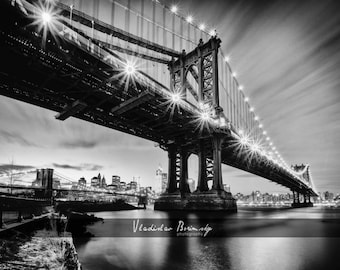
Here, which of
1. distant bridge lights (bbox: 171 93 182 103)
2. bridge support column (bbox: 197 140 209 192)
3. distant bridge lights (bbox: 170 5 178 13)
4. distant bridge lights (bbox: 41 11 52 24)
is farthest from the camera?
distant bridge lights (bbox: 170 5 178 13)

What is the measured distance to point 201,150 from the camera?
4366 centimetres

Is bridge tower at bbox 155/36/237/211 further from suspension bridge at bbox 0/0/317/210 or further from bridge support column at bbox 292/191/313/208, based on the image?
bridge support column at bbox 292/191/313/208

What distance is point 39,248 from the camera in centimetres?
883

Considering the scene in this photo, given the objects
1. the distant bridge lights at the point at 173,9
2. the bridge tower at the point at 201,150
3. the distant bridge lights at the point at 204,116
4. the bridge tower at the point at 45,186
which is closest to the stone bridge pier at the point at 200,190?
the bridge tower at the point at 201,150

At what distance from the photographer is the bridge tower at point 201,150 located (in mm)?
38531

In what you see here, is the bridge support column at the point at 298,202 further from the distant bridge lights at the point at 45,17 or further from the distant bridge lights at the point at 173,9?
the distant bridge lights at the point at 45,17

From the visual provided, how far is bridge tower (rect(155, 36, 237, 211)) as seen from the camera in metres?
38.5

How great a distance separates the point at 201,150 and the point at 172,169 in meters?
6.95

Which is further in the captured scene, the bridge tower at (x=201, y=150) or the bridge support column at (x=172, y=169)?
the bridge support column at (x=172, y=169)

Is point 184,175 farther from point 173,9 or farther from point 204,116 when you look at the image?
point 173,9

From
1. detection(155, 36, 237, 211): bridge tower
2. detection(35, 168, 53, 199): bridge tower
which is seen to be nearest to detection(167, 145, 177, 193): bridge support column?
detection(155, 36, 237, 211): bridge tower

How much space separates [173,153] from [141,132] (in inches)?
292

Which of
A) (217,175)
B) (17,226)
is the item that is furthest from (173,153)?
(17,226)

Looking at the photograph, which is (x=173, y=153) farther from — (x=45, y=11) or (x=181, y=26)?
(x=45, y=11)
